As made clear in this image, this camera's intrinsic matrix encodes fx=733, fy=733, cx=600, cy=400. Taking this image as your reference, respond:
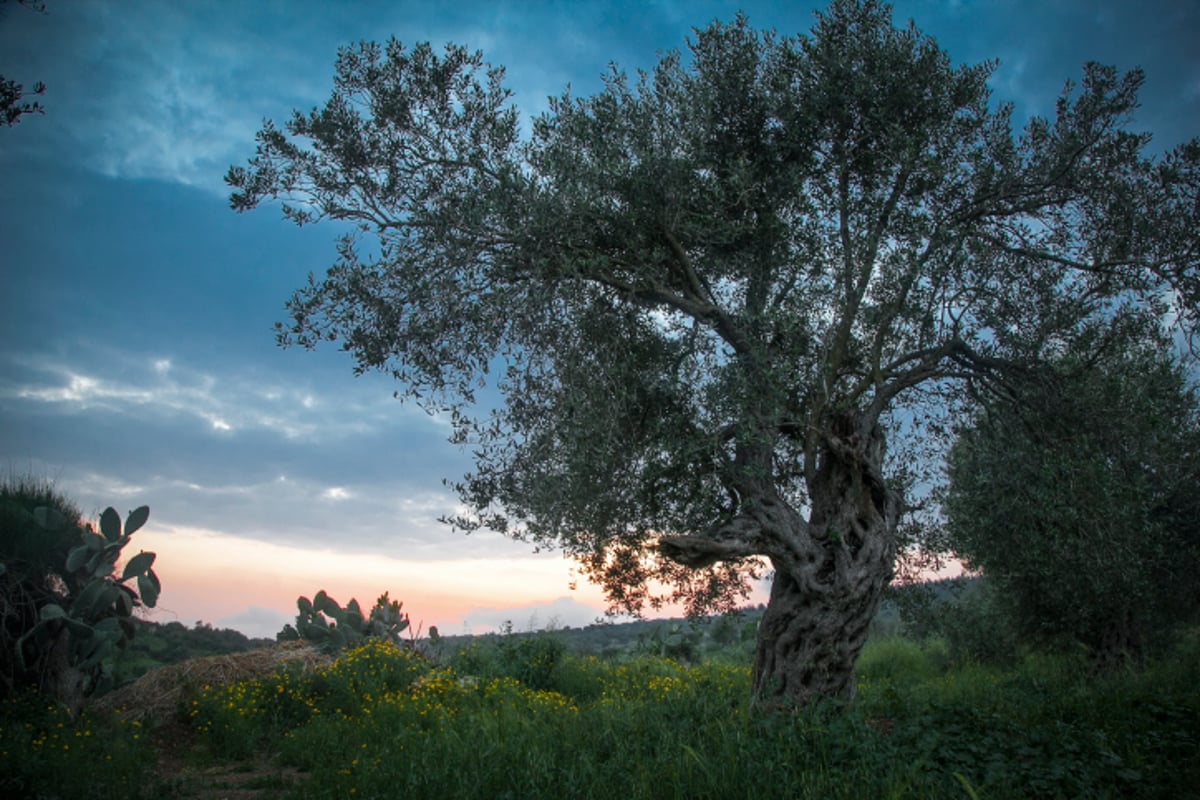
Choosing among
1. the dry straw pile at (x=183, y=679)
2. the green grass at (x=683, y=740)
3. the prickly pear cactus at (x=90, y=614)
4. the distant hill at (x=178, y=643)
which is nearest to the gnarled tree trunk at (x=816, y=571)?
the green grass at (x=683, y=740)

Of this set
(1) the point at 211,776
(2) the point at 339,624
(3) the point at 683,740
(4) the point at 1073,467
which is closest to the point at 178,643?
(2) the point at 339,624

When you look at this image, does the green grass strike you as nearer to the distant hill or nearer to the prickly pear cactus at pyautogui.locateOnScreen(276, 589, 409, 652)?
the prickly pear cactus at pyautogui.locateOnScreen(276, 589, 409, 652)

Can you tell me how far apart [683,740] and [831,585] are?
10.2 feet

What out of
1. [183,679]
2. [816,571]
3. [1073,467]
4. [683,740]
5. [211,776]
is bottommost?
[211,776]

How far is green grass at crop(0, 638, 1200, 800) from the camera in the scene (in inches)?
289

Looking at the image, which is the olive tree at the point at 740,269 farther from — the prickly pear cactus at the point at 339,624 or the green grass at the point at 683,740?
the prickly pear cactus at the point at 339,624

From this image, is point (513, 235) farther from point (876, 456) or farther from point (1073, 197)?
point (1073, 197)

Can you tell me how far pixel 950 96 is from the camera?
1209cm

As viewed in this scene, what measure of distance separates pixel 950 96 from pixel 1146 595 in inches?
500

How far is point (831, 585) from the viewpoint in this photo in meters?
10.2

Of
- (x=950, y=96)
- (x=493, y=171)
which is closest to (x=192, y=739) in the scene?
(x=493, y=171)

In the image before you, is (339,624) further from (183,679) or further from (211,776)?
(211,776)

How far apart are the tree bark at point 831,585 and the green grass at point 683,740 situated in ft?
2.55

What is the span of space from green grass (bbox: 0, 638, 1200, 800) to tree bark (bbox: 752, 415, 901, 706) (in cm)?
78
